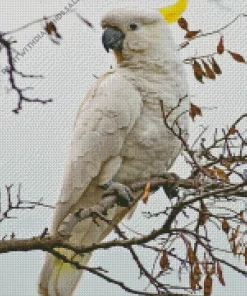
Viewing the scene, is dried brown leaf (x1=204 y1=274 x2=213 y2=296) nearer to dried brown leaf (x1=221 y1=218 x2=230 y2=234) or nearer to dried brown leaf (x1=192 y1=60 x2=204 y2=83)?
dried brown leaf (x1=221 y1=218 x2=230 y2=234)

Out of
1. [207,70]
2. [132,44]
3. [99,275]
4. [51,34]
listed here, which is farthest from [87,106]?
[51,34]

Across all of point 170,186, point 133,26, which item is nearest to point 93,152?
point 170,186

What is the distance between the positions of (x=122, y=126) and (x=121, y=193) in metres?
0.35

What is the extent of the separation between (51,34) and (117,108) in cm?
139

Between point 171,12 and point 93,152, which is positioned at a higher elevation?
point 171,12

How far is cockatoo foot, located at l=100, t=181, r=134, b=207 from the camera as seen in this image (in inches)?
125

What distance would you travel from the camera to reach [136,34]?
357cm

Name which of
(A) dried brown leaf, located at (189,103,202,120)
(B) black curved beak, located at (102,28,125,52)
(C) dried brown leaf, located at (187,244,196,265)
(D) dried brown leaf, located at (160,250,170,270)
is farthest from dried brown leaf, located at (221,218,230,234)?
(B) black curved beak, located at (102,28,125,52)

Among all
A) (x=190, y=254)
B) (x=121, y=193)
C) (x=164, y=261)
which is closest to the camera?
(x=190, y=254)

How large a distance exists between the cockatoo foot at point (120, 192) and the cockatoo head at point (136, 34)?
31.0 inches

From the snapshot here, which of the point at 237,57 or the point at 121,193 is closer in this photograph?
the point at 237,57

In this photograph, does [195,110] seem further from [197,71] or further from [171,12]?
[171,12]

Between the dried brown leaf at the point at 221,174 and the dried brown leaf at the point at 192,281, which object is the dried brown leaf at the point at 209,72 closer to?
the dried brown leaf at the point at 221,174

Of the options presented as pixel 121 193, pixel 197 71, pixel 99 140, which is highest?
pixel 197 71
